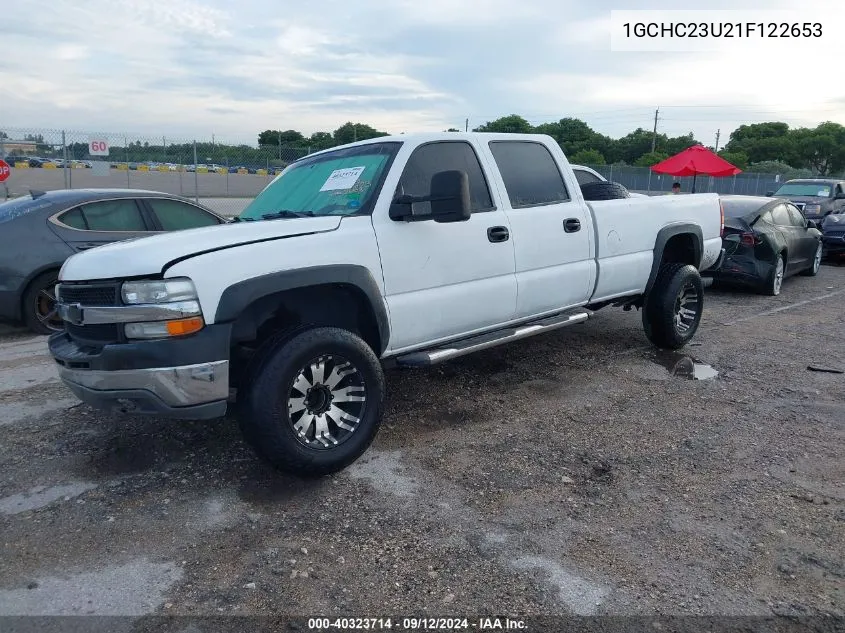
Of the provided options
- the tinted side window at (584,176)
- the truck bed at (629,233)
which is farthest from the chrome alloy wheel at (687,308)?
the tinted side window at (584,176)

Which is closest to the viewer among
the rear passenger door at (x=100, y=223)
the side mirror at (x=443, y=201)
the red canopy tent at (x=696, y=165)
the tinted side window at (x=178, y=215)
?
the side mirror at (x=443, y=201)

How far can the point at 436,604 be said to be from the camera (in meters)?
2.65

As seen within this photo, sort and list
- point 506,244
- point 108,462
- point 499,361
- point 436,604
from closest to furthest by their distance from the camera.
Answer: point 436,604 → point 108,462 → point 506,244 → point 499,361

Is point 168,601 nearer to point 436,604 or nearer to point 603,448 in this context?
point 436,604

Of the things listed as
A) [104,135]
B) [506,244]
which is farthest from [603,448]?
[104,135]

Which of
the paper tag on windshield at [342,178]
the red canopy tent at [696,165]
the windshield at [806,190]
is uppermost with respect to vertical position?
the red canopy tent at [696,165]

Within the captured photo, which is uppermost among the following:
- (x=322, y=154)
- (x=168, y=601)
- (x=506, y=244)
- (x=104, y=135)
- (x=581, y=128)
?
(x=581, y=128)

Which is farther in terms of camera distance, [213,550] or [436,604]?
[213,550]

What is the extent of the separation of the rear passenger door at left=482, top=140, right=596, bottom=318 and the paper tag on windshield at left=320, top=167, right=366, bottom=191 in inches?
43.1

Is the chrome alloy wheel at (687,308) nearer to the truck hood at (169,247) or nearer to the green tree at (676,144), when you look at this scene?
the truck hood at (169,247)

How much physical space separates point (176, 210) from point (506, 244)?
14.9 feet

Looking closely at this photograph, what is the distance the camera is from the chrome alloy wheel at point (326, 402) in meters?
3.53

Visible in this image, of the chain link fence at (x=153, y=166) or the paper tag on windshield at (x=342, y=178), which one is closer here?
the paper tag on windshield at (x=342, y=178)

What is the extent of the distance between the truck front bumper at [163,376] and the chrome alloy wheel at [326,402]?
407mm
